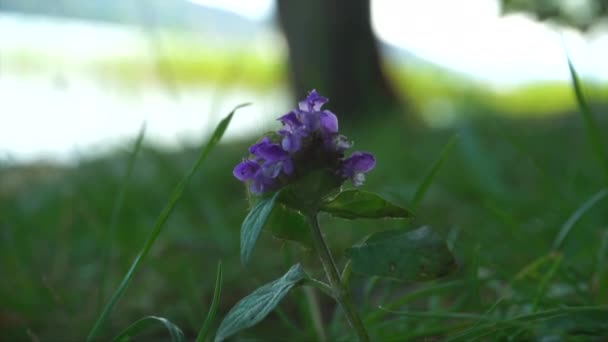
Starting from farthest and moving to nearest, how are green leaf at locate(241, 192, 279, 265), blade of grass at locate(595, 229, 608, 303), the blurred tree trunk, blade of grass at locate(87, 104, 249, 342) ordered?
the blurred tree trunk
blade of grass at locate(595, 229, 608, 303)
blade of grass at locate(87, 104, 249, 342)
green leaf at locate(241, 192, 279, 265)

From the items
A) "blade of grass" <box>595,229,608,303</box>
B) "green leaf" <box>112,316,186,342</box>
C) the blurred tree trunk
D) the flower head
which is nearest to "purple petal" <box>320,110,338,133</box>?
the flower head

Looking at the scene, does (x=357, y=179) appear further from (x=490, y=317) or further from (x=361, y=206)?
(x=490, y=317)

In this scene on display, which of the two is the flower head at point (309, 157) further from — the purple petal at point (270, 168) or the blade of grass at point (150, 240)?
the blade of grass at point (150, 240)

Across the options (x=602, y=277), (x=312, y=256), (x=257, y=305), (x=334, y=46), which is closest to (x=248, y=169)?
(x=257, y=305)

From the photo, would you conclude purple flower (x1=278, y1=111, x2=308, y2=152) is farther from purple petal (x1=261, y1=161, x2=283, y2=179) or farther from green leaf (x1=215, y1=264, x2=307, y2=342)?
green leaf (x1=215, y1=264, x2=307, y2=342)

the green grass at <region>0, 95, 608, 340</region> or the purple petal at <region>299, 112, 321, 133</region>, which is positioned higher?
the purple petal at <region>299, 112, 321, 133</region>

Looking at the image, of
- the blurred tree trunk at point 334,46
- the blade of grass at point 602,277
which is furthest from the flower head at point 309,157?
the blurred tree trunk at point 334,46
